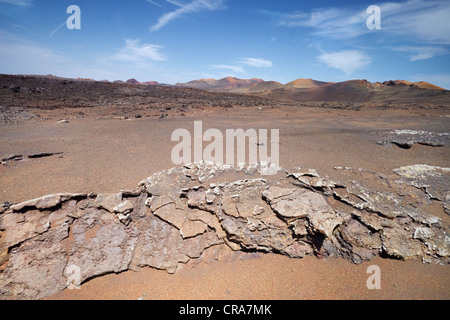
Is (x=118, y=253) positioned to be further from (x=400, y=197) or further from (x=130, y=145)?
(x=400, y=197)

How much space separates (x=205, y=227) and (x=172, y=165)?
1999mm

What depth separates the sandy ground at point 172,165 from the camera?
3152 millimetres

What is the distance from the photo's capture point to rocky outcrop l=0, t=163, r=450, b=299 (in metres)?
3.40

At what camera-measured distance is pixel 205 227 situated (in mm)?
3811

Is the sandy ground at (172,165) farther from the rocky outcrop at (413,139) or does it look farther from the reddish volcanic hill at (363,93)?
the reddish volcanic hill at (363,93)

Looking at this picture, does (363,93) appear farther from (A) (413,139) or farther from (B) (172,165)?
(B) (172,165)

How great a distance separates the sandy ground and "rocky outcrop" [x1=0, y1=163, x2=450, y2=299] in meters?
0.21

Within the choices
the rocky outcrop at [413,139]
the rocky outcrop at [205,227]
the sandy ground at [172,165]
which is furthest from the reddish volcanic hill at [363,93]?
the rocky outcrop at [205,227]

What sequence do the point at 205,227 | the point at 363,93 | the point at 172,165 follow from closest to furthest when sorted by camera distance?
the point at 205,227 → the point at 172,165 → the point at 363,93

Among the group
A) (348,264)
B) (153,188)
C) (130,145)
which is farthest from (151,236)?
(130,145)

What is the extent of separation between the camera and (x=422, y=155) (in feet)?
19.4

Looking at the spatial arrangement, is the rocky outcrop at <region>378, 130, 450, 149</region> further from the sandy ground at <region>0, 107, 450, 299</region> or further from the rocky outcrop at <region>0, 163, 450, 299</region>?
the rocky outcrop at <region>0, 163, 450, 299</region>

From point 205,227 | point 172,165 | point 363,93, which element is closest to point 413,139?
point 205,227
